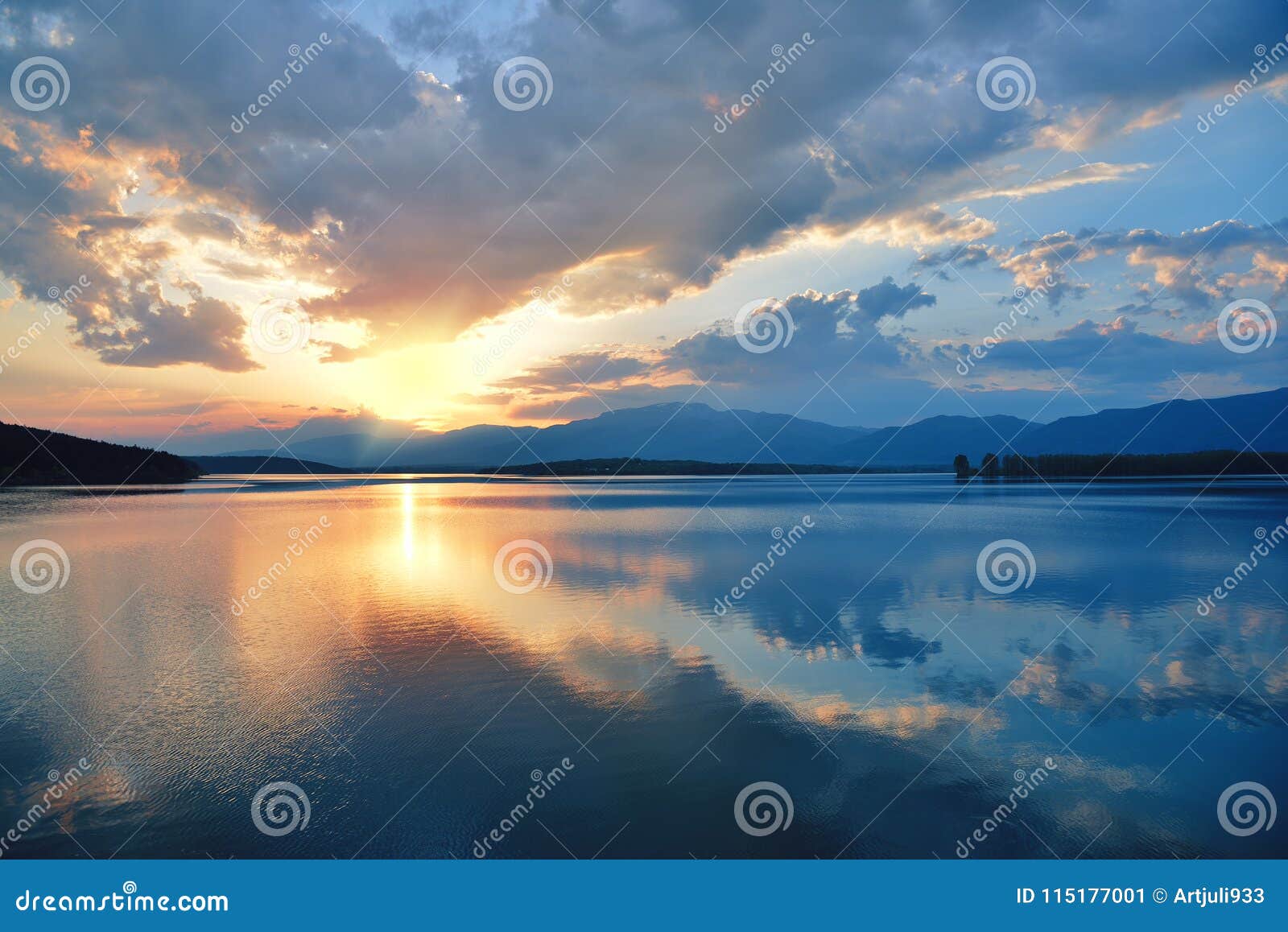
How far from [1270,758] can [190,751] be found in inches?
520

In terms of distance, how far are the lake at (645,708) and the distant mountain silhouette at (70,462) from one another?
333ft

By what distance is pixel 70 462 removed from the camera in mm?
103062

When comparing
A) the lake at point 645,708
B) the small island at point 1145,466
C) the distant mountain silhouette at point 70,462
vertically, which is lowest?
the lake at point 645,708

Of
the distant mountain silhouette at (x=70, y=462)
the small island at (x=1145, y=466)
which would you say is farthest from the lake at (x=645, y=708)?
the small island at (x=1145, y=466)

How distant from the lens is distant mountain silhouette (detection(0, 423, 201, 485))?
95312mm

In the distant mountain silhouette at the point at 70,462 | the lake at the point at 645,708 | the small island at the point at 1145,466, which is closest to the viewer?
the lake at the point at 645,708

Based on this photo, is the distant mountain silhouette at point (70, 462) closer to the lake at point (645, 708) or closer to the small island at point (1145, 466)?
the lake at point (645, 708)

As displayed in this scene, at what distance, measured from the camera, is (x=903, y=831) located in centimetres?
654

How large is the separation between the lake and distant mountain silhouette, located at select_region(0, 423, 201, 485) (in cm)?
10159

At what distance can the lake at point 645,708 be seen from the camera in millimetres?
6660

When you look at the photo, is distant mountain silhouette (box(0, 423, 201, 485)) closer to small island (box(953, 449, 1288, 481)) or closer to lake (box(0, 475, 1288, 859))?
lake (box(0, 475, 1288, 859))

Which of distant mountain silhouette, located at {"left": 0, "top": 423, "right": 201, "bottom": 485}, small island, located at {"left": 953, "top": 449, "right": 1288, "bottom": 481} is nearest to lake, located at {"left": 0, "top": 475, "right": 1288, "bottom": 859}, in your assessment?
distant mountain silhouette, located at {"left": 0, "top": 423, "right": 201, "bottom": 485}

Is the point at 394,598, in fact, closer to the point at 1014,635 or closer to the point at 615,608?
the point at 615,608

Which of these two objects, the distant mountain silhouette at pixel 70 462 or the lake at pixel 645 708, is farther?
→ the distant mountain silhouette at pixel 70 462
